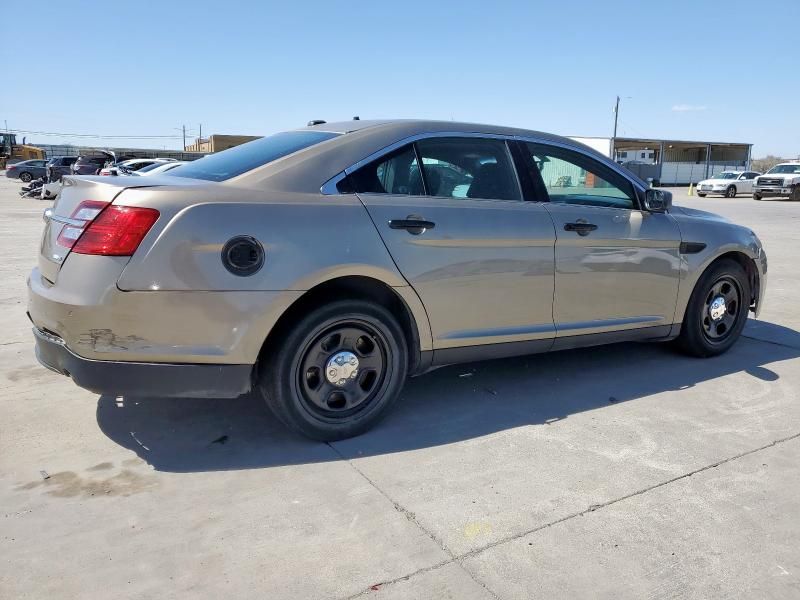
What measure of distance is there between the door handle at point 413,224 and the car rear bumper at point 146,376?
3.41 feet

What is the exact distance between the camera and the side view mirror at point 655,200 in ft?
14.8

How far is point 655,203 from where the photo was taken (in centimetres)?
452

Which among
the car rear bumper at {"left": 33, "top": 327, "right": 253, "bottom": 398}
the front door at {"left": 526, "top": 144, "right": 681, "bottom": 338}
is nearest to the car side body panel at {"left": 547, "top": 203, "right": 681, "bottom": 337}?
the front door at {"left": 526, "top": 144, "right": 681, "bottom": 338}

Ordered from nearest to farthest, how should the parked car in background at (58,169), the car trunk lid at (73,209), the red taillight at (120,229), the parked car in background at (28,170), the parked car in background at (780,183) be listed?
the red taillight at (120,229) → the car trunk lid at (73,209) → the parked car in background at (58,169) → the parked car in background at (780,183) → the parked car in background at (28,170)

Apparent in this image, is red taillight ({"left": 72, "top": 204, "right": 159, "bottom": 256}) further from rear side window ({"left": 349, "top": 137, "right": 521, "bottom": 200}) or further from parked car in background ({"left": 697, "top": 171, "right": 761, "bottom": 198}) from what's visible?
parked car in background ({"left": 697, "top": 171, "right": 761, "bottom": 198})

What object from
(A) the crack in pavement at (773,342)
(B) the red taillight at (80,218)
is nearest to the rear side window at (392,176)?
(B) the red taillight at (80,218)

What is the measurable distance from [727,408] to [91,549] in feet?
11.9

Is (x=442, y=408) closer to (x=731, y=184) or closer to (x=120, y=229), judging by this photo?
(x=120, y=229)

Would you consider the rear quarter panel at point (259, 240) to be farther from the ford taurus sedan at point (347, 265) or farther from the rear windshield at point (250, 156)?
the rear windshield at point (250, 156)

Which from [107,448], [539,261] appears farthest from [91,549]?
[539,261]

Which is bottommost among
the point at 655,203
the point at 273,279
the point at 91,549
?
the point at 91,549

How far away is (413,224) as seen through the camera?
11.3 feet

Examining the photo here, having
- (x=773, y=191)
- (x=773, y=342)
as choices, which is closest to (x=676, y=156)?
(x=773, y=191)

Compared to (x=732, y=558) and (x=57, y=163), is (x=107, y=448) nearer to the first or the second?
(x=732, y=558)
